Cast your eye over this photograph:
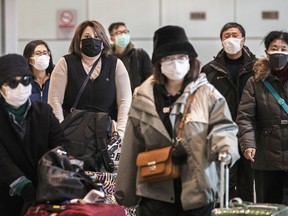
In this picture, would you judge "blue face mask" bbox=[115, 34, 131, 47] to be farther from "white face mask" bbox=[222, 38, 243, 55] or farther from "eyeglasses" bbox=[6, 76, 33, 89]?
"eyeglasses" bbox=[6, 76, 33, 89]

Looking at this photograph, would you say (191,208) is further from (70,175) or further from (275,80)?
(275,80)

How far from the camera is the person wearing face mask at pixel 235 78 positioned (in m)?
8.29

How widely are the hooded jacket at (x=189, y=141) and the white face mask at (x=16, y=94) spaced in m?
0.71

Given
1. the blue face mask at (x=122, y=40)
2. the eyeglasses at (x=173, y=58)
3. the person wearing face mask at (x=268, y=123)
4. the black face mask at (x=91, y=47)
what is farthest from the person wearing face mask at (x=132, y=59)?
the eyeglasses at (x=173, y=58)

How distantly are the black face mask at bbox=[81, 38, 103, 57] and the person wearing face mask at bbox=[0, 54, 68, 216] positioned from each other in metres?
1.47

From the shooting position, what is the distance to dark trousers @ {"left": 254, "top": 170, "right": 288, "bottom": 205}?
7438mm

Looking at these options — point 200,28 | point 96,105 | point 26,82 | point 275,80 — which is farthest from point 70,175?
point 200,28

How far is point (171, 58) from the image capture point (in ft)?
19.2

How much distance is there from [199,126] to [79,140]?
162 cm

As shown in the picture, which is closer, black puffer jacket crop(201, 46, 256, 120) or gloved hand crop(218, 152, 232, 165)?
gloved hand crop(218, 152, 232, 165)

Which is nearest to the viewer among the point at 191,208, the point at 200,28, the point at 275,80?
the point at 191,208

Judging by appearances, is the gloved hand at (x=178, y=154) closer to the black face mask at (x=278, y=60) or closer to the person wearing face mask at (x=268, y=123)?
the person wearing face mask at (x=268, y=123)

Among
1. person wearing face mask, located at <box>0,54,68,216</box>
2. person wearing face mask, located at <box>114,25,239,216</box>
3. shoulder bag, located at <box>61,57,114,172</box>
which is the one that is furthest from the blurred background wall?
person wearing face mask, located at <box>114,25,239,216</box>

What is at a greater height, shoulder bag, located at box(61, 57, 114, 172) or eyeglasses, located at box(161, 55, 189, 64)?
eyeglasses, located at box(161, 55, 189, 64)
